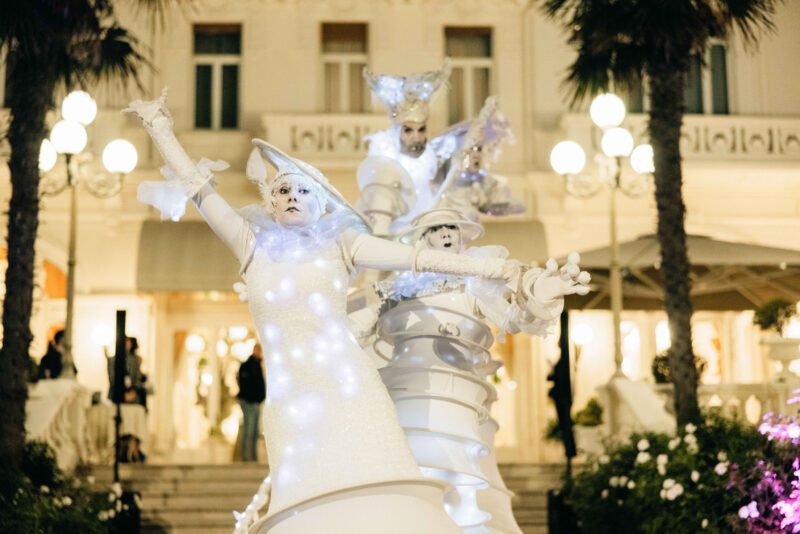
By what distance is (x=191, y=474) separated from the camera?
15359 millimetres

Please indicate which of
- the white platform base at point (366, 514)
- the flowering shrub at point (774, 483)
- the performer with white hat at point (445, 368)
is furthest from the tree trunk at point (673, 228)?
the white platform base at point (366, 514)

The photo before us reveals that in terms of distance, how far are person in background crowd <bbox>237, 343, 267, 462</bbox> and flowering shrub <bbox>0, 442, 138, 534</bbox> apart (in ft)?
10.8

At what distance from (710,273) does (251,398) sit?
568 cm

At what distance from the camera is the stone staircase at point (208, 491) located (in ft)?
45.6

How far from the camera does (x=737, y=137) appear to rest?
23500 millimetres

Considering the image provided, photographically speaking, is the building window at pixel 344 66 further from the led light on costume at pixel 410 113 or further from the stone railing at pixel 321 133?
the led light on costume at pixel 410 113

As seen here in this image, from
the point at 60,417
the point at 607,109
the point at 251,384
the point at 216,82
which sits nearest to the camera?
the point at 60,417

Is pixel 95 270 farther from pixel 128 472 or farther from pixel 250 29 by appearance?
pixel 128 472

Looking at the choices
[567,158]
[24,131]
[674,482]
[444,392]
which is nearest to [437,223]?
[444,392]

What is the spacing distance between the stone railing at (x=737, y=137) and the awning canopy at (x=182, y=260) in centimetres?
581

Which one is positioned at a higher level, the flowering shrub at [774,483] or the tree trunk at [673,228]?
the tree trunk at [673,228]

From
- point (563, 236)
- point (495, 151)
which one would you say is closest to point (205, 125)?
point (563, 236)

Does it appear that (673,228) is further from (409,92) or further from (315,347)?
(315,347)

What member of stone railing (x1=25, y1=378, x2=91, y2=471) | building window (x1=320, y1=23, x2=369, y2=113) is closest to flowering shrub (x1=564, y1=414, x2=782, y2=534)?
stone railing (x1=25, y1=378, x2=91, y2=471)
